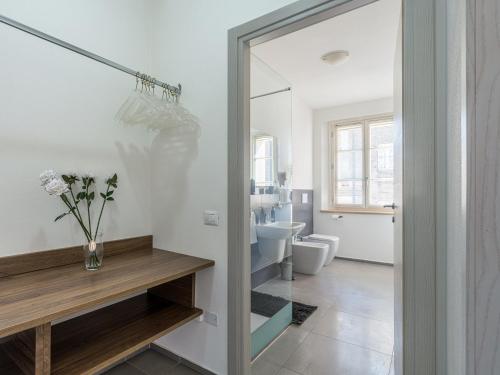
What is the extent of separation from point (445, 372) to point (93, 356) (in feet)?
4.70

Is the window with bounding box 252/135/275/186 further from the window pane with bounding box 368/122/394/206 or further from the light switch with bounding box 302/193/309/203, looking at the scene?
the window pane with bounding box 368/122/394/206

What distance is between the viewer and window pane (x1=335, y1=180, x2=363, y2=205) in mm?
4469

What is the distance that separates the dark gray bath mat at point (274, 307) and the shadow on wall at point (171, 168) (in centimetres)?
100

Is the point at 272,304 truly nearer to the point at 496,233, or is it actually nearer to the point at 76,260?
the point at 76,260

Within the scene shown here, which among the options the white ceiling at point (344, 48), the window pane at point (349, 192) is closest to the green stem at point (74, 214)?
the white ceiling at point (344, 48)

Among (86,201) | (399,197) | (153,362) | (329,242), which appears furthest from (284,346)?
(329,242)

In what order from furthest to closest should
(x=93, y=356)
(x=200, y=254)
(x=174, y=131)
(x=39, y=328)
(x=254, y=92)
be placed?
(x=254, y=92) → (x=174, y=131) → (x=200, y=254) → (x=93, y=356) → (x=39, y=328)

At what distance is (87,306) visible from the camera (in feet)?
3.23

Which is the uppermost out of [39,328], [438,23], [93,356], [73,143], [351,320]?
[438,23]

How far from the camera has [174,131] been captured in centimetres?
181

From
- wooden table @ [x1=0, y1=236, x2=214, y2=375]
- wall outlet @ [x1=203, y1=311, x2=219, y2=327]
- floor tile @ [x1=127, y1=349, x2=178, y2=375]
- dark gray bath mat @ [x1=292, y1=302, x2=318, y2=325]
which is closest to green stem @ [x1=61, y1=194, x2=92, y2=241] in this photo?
wooden table @ [x1=0, y1=236, x2=214, y2=375]

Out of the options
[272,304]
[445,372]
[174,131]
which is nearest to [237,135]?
[174,131]

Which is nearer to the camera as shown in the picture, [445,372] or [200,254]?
[445,372]

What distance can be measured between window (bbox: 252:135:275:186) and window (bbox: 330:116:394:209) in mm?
2221
